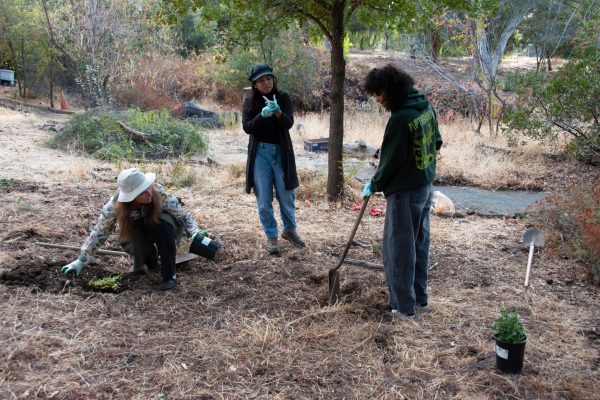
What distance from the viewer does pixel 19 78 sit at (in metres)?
18.1

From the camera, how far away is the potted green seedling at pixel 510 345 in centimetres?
307

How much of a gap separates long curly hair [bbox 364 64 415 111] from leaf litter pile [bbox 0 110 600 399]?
1.45m

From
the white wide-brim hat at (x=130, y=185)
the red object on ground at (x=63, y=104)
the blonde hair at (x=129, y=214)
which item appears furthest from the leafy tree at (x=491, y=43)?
the red object on ground at (x=63, y=104)

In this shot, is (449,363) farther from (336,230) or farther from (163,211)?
(336,230)

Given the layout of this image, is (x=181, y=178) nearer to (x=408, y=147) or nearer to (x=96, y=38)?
(x=408, y=147)

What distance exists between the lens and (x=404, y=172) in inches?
138

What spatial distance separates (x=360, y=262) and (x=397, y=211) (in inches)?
55.3

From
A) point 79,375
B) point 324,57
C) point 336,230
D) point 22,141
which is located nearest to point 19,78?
point 22,141

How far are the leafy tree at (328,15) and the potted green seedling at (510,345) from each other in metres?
3.64

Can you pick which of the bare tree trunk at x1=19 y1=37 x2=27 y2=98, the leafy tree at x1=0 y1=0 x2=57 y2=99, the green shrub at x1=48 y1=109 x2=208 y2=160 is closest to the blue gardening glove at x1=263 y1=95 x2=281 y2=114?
the green shrub at x1=48 y1=109 x2=208 y2=160

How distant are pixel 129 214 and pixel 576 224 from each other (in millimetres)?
4137

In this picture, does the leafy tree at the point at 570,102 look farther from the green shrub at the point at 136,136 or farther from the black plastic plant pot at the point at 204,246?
the black plastic plant pot at the point at 204,246

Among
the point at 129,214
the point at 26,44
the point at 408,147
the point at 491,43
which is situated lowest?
the point at 129,214

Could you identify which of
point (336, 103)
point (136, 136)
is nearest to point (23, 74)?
point (136, 136)
